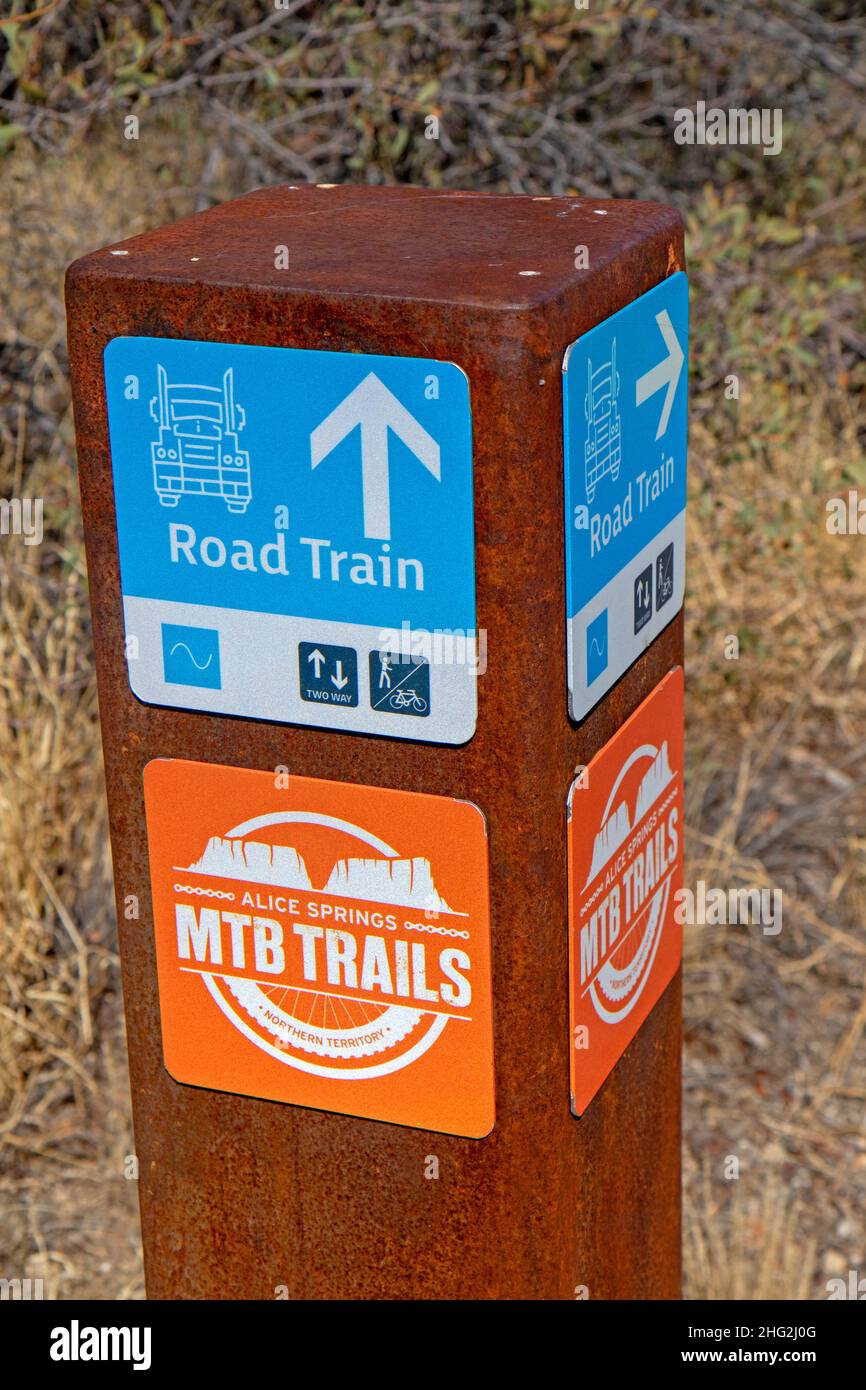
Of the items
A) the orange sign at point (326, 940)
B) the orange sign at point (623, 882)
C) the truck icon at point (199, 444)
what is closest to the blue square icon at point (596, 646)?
the orange sign at point (623, 882)

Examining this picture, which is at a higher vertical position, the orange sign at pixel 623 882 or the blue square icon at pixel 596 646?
the blue square icon at pixel 596 646

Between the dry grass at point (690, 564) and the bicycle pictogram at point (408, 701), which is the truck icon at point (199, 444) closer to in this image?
the bicycle pictogram at point (408, 701)

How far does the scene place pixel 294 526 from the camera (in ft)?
5.77

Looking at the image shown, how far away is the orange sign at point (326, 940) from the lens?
183cm

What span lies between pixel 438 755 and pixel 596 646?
217 millimetres

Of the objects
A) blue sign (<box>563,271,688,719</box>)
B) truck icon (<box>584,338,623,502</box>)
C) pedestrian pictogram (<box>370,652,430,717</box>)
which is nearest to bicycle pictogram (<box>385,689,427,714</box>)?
pedestrian pictogram (<box>370,652,430,717</box>)

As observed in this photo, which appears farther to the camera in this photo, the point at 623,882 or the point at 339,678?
the point at 623,882

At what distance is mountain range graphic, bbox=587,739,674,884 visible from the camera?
1.94 metres

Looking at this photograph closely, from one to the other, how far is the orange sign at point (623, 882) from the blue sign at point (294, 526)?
247 millimetres

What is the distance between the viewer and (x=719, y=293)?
15.1 ft

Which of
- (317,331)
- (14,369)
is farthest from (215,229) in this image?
(14,369)

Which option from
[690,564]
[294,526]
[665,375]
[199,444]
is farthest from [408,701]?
[690,564]

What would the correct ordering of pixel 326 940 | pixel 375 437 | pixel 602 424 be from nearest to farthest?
pixel 375 437 → pixel 602 424 → pixel 326 940

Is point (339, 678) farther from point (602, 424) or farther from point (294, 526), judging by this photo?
point (602, 424)
